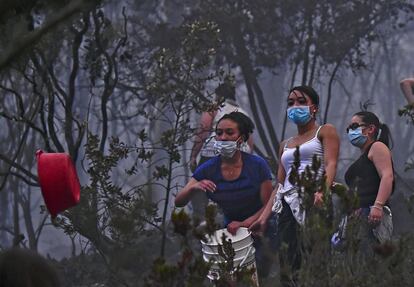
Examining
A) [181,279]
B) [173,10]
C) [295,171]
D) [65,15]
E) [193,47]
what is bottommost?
[181,279]

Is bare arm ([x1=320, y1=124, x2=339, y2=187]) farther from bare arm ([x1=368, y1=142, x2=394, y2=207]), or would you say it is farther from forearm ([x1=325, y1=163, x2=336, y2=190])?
bare arm ([x1=368, y1=142, x2=394, y2=207])

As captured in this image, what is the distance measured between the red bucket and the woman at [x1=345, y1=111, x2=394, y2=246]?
2.05 metres

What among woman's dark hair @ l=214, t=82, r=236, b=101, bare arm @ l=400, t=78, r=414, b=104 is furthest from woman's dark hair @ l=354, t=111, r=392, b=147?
woman's dark hair @ l=214, t=82, r=236, b=101

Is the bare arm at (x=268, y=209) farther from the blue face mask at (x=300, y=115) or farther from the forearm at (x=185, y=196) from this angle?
the forearm at (x=185, y=196)

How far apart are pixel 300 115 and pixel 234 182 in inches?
26.1

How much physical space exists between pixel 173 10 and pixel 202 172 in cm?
1025

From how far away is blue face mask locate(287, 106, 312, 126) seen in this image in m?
6.70

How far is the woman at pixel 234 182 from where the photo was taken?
6.99 metres

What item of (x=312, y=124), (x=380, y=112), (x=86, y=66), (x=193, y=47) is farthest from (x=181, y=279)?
(x=380, y=112)

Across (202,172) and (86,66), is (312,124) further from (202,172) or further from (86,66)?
(86,66)

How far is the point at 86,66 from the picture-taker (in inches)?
361

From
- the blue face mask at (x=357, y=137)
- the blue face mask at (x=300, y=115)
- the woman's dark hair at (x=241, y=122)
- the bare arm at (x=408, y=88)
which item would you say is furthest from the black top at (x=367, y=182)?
the bare arm at (x=408, y=88)

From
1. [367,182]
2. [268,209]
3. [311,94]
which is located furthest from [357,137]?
[268,209]

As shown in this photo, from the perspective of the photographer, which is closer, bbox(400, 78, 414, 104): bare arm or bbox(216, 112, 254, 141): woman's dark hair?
bbox(216, 112, 254, 141): woman's dark hair
